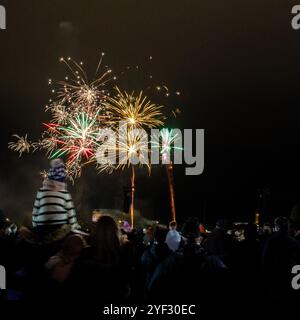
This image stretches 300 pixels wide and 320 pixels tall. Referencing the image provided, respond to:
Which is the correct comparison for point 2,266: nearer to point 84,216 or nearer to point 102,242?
point 102,242

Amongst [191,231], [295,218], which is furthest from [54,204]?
[295,218]

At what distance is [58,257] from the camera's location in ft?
18.6

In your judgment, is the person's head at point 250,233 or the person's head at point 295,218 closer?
the person's head at point 250,233

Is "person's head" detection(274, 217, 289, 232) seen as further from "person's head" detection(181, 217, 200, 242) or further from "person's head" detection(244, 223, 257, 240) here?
"person's head" detection(181, 217, 200, 242)

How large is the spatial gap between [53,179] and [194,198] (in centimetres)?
6917

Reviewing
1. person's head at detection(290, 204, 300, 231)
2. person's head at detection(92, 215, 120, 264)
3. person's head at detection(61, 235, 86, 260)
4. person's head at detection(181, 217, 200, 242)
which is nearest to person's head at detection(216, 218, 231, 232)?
person's head at detection(290, 204, 300, 231)

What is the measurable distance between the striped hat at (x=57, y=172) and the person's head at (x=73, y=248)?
1807 millimetres

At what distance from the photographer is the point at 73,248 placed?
5.66 m

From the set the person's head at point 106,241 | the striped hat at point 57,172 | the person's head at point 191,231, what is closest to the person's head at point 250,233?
the person's head at point 191,231

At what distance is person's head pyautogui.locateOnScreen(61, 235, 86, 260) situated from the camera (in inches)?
222

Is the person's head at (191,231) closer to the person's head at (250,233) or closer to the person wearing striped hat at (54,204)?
the person wearing striped hat at (54,204)

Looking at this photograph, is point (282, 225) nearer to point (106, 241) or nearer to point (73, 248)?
point (106, 241)

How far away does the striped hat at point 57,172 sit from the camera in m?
7.36
